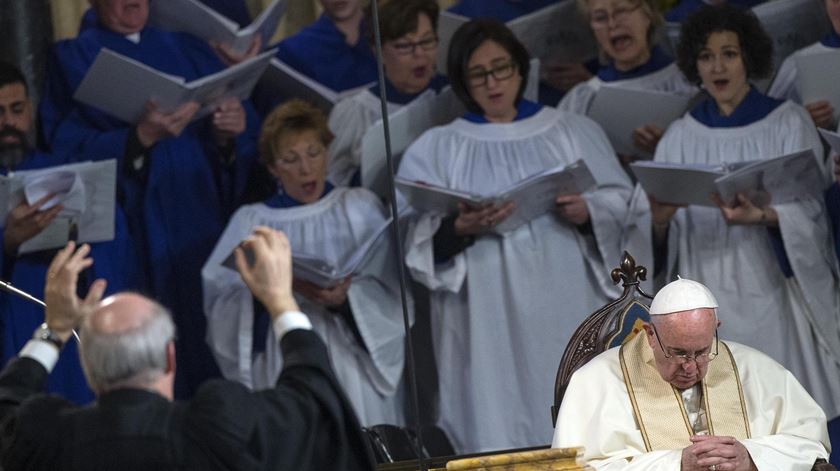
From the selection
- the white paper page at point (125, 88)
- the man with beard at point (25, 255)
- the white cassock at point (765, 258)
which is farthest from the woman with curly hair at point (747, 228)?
the man with beard at point (25, 255)

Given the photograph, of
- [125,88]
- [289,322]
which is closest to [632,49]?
[125,88]

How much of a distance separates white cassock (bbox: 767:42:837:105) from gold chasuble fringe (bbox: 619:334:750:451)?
3391 mm

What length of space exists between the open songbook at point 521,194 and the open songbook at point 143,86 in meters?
1.25

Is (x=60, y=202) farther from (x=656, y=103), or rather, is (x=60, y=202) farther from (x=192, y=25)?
(x=656, y=103)

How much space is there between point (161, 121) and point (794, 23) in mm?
3543

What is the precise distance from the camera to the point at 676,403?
5.09 metres

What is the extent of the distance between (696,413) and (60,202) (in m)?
4.05

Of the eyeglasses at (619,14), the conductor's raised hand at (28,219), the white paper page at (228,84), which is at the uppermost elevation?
the eyeglasses at (619,14)

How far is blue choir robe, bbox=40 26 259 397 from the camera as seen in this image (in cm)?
846

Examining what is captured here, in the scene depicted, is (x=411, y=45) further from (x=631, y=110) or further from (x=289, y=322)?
(x=289, y=322)

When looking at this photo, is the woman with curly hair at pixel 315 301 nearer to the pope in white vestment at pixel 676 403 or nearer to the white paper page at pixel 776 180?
the white paper page at pixel 776 180

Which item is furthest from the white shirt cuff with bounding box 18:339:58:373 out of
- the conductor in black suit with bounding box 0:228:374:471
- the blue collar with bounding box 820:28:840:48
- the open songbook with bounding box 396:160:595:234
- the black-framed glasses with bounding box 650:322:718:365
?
the blue collar with bounding box 820:28:840:48

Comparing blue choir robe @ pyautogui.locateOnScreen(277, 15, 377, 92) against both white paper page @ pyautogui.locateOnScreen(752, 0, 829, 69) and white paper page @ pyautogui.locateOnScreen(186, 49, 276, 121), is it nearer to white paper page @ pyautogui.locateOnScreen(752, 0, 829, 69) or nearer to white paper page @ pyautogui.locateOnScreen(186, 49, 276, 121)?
white paper page @ pyautogui.locateOnScreen(186, 49, 276, 121)

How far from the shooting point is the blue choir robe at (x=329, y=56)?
8.81m
